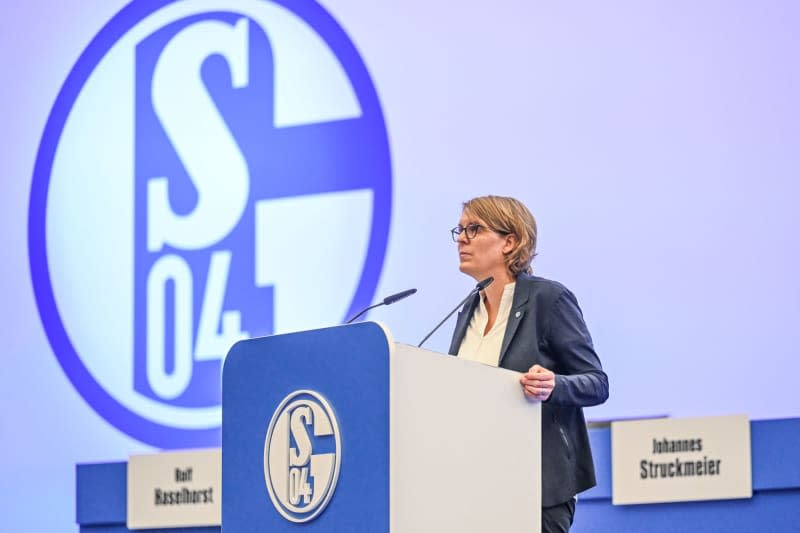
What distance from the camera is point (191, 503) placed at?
421 cm

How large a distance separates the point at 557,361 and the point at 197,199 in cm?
235

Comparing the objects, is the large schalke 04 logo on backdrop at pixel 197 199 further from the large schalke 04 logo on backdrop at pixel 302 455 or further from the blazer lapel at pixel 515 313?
the large schalke 04 logo on backdrop at pixel 302 455

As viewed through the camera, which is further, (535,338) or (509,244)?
(509,244)

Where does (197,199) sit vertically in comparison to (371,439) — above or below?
above

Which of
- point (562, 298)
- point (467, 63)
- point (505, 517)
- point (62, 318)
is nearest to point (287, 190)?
point (467, 63)

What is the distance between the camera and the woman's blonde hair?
2.53m

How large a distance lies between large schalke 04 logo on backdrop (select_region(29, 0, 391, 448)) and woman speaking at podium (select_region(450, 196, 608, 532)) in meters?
1.53

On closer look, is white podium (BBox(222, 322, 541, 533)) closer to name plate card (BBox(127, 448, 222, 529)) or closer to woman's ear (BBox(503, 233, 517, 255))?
woman's ear (BBox(503, 233, 517, 255))

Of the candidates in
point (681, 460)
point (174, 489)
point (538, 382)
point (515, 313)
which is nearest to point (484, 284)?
point (515, 313)

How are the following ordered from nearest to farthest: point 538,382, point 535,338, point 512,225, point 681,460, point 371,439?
point 371,439, point 538,382, point 535,338, point 512,225, point 681,460

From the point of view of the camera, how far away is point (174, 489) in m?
4.21

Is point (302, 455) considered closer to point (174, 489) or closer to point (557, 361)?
point (557, 361)

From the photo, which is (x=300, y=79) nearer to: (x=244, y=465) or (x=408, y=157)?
(x=408, y=157)

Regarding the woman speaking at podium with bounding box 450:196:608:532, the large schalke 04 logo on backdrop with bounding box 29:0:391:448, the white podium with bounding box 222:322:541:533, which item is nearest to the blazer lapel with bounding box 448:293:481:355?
the woman speaking at podium with bounding box 450:196:608:532
